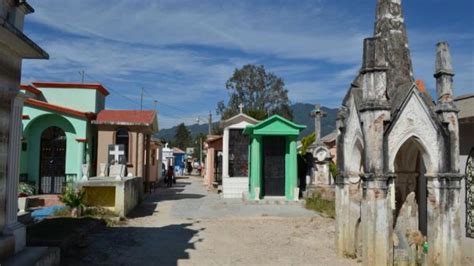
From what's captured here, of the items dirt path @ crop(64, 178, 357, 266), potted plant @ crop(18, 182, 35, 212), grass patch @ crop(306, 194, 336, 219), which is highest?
potted plant @ crop(18, 182, 35, 212)

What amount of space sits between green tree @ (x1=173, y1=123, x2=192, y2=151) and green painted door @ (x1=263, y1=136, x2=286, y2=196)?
67.1 meters

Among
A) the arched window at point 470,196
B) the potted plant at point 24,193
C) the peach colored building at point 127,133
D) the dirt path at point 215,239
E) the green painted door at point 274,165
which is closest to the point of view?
the arched window at point 470,196

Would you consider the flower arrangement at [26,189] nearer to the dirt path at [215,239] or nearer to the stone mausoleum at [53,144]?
the stone mausoleum at [53,144]

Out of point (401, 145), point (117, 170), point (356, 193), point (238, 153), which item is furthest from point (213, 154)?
point (401, 145)

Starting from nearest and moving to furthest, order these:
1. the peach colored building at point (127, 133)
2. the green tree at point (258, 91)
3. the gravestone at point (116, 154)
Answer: the gravestone at point (116, 154), the peach colored building at point (127, 133), the green tree at point (258, 91)

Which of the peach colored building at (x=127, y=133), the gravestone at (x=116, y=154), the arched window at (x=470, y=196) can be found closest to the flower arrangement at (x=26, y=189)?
the peach colored building at (x=127, y=133)

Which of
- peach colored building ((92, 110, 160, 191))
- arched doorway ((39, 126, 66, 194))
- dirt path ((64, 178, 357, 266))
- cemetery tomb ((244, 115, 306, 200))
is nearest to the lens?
dirt path ((64, 178, 357, 266))

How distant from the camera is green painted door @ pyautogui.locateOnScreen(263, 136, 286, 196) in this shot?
19.4m

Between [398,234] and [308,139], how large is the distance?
14427 mm

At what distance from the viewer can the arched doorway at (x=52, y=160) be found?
1714 cm

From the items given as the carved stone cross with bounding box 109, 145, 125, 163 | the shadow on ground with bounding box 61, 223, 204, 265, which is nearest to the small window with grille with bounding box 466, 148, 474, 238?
the shadow on ground with bounding box 61, 223, 204, 265

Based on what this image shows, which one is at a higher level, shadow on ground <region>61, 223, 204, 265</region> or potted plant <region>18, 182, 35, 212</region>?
potted plant <region>18, 182, 35, 212</region>

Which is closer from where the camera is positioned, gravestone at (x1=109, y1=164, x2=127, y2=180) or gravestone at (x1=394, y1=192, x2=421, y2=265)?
gravestone at (x1=394, y1=192, x2=421, y2=265)

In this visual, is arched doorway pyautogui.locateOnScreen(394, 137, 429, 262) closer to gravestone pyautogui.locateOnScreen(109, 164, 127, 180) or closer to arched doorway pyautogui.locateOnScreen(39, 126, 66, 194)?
gravestone pyautogui.locateOnScreen(109, 164, 127, 180)
